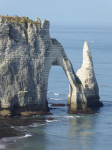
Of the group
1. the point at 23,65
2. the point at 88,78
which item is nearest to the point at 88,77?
the point at 88,78

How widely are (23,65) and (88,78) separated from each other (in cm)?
1588

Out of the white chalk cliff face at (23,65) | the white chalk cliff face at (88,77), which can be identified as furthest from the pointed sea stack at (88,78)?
the white chalk cliff face at (23,65)

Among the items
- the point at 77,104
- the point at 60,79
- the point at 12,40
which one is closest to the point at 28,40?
the point at 12,40

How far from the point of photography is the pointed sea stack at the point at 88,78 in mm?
81188

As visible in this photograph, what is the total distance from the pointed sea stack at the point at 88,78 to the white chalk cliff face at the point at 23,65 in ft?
31.0

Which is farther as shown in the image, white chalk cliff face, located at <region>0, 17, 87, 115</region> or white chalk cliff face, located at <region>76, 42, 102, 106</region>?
white chalk cliff face, located at <region>76, 42, 102, 106</region>

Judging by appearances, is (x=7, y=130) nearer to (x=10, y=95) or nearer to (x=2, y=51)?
(x=10, y=95)

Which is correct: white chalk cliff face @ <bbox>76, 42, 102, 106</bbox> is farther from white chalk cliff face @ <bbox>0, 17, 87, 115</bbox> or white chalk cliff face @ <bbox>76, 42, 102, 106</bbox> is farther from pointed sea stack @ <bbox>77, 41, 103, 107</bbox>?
white chalk cliff face @ <bbox>0, 17, 87, 115</bbox>

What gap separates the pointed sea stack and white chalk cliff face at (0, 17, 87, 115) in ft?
31.0

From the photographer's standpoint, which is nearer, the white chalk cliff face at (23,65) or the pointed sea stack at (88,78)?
the white chalk cliff face at (23,65)

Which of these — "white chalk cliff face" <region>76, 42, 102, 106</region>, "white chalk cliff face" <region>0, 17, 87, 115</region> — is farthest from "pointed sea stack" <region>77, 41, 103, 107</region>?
"white chalk cliff face" <region>0, 17, 87, 115</region>

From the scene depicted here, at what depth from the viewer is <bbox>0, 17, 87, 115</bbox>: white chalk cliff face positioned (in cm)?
6944

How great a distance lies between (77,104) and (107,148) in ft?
60.2

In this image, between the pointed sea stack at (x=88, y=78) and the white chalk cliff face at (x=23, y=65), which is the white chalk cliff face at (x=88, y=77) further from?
the white chalk cliff face at (x=23, y=65)
